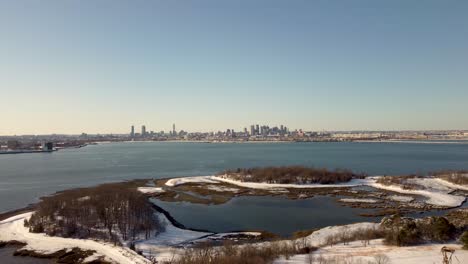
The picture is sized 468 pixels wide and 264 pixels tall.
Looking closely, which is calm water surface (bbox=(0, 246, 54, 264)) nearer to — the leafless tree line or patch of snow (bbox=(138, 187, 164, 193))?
the leafless tree line

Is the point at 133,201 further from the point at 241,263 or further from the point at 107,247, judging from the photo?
the point at 241,263

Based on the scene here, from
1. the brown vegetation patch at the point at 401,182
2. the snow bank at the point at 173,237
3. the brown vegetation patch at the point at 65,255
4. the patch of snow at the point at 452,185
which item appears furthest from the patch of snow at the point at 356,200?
the brown vegetation patch at the point at 65,255

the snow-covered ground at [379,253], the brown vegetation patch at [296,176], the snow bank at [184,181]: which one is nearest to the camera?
the snow-covered ground at [379,253]

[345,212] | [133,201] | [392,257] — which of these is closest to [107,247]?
[133,201]

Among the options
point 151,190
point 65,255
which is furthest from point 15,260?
point 151,190

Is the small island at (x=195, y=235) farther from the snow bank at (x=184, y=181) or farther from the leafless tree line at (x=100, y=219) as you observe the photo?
the snow bank at (x=184, y=181)

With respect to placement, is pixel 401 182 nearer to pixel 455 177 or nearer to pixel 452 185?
pixel 452 185
